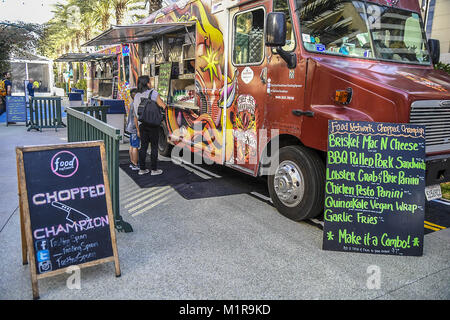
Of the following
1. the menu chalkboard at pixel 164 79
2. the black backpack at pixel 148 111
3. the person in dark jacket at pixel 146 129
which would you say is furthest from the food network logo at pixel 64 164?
the menu chalkboard at pixel 164 79

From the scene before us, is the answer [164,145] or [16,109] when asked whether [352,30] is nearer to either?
[164,145]

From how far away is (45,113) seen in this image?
1221 cm

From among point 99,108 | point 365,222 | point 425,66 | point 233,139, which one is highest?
point 425,66

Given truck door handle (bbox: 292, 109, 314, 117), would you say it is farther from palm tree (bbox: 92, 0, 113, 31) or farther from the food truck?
palm tree (bbox: 92, 0, 113, 31)

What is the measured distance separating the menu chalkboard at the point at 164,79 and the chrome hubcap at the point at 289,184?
3.71 metres

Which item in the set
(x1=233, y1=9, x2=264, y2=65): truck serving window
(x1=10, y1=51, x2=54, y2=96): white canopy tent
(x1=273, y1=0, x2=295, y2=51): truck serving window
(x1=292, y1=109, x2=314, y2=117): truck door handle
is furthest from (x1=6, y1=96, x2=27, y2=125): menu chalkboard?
(x1=292, y1=109, x2=314, y2=117): truck door handle

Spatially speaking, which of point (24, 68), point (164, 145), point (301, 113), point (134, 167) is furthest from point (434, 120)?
point (24, 68)

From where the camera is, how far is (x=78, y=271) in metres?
3.30

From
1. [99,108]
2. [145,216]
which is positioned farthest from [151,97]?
[145,216]

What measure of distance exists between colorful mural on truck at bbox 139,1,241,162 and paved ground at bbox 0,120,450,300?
1.42 metres

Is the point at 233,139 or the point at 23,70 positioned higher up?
the point at 23,70

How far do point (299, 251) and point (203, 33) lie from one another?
13.2ft
